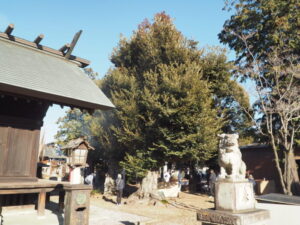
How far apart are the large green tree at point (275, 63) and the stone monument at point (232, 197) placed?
10710mm

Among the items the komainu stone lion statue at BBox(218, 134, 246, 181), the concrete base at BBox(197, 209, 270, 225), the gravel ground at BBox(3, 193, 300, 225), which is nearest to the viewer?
the concrete base at BBox(197, 209, 270, 225)

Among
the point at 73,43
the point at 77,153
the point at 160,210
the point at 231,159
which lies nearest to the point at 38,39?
the point at 73,43

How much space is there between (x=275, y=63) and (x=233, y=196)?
13394 mm

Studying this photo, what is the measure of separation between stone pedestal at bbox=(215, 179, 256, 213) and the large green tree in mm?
10812

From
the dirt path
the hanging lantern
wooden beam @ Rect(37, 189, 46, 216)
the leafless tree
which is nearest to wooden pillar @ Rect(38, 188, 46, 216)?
wooden beam @ Rect(37, 189, 46, 216)

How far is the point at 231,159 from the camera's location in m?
5.46

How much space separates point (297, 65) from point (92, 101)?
13478 mm

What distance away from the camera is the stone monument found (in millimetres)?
4910

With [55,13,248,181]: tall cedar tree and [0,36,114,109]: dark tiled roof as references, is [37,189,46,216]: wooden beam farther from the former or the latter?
[55,13,248,181]: tall cedar tree

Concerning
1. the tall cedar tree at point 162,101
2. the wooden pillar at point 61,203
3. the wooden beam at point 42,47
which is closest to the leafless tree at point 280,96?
the tall cedar tree at point 162,101

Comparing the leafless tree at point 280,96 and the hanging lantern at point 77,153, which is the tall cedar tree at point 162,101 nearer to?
the leafless tree at point 280,96

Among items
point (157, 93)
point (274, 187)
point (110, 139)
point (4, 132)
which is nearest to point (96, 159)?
point (110, 139)

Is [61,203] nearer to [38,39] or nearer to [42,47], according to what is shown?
[42,47]

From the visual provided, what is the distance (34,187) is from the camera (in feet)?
29.1
